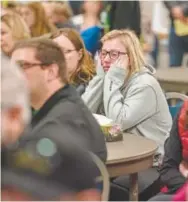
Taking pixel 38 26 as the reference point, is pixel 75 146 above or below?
above

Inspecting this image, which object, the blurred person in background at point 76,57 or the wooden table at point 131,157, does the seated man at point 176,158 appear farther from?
the blurred person in background at point 76,57

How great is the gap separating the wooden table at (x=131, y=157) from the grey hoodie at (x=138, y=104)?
281 millimetres

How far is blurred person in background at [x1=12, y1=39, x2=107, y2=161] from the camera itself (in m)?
2.64

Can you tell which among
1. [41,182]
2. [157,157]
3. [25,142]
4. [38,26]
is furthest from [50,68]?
[38,26]

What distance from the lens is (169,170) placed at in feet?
10.5

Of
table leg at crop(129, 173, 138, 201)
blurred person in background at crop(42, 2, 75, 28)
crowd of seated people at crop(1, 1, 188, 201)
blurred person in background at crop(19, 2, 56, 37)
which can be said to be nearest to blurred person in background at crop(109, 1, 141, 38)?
blurred person in background at crop(42, 2, 75, 28)

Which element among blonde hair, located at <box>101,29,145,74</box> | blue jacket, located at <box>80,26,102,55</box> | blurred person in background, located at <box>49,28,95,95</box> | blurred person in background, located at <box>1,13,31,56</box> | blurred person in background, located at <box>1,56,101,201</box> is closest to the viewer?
blurred person in background, located at <box>1,56,101,201</box>

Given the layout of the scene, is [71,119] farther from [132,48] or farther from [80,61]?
[80,61]

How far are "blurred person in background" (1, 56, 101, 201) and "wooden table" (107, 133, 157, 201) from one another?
3.41ft

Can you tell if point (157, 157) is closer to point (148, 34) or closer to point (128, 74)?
point (128, 74)

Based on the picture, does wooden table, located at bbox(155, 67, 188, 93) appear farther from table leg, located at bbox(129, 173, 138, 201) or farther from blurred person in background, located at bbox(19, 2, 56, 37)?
table leg, located at bbox(129, 173, 138, 201)

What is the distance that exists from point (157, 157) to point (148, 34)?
5.59 m

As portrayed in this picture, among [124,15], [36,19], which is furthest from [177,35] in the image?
[36,19]

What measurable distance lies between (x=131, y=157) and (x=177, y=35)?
4.33m
